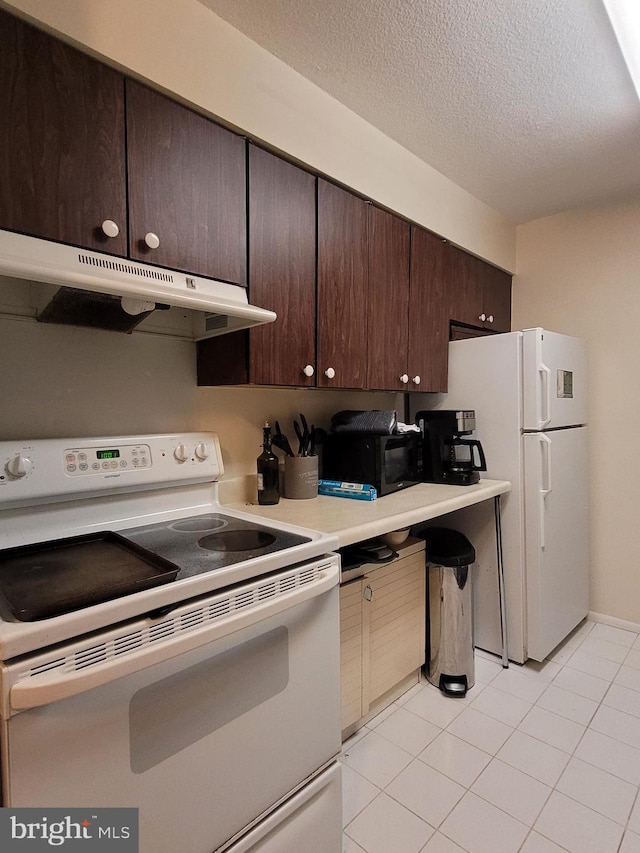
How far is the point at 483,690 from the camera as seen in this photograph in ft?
6.47

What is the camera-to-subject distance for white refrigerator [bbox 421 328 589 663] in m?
2.10

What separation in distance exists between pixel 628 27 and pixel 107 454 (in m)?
1.95

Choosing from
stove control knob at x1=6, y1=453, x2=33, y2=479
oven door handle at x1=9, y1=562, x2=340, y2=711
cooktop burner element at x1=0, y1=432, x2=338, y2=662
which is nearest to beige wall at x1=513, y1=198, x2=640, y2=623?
cooktop burner element at x1=0, y1=432, x2=338, y2=662

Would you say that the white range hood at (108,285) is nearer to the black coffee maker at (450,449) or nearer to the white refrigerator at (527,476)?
the black coffee maker at (450,449)

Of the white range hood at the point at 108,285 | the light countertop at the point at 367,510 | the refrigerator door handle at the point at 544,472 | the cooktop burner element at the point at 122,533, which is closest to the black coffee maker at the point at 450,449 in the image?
the light countertop at the point at 367,510

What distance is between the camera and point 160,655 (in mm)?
783

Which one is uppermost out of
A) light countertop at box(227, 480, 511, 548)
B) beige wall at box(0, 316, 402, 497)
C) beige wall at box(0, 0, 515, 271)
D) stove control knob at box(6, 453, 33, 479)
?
beige wall at box(0, 0, 515, 271)

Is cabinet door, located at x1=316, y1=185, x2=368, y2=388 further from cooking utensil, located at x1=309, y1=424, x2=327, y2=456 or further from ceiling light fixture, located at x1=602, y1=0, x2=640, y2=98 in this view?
ceiling light fixture, located at x1=602, y1=0, x2=640, y2=98

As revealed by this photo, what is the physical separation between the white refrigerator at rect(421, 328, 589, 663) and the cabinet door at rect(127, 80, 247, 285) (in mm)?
1386

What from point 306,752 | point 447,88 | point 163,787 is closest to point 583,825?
point 306,752

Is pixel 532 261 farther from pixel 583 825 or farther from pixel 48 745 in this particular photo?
pixel 48 745

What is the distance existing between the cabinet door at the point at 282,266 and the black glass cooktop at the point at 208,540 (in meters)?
0.47

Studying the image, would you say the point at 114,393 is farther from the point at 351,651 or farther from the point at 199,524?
the point at 351,651

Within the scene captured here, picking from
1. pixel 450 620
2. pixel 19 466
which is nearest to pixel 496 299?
pixel 450 620
